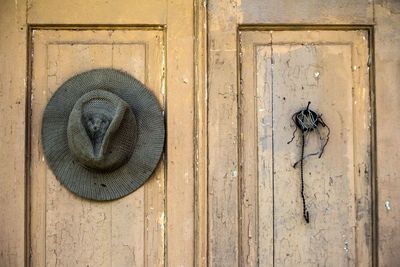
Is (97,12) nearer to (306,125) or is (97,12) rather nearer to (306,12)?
(306,12)

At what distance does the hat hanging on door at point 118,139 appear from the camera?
178cm

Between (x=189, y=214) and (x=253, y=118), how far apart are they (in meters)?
0.58

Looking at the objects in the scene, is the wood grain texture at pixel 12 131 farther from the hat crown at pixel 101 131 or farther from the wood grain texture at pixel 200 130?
the wood grain texture at pixel 200 130

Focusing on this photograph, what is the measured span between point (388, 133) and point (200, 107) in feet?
3.09

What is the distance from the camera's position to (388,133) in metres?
1.87

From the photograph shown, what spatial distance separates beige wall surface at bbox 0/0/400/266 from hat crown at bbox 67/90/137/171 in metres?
0.22

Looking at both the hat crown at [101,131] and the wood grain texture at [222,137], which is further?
the wood grain texture at [222,137]

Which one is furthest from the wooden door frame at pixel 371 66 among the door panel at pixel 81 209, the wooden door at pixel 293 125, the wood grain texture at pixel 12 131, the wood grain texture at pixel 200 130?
the wood grain texture at pixel 12 131

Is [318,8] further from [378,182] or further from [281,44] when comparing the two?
[378,182]

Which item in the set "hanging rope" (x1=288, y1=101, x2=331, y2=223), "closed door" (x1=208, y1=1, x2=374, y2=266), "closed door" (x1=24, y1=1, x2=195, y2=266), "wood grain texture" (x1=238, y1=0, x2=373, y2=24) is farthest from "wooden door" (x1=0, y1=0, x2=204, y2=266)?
"hanging rope" (x1=288, y1=101, x2=331, y2=223)

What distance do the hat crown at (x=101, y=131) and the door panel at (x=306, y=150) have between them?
1.90ft

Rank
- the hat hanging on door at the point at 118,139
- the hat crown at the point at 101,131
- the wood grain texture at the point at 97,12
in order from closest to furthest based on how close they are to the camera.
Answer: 1. the hat crown at the point at 101,131
2. the hat hanging on door at the point at 118,139
3. the wood grain texture at the point at 97,12

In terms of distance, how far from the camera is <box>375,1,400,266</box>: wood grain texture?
6.06ft

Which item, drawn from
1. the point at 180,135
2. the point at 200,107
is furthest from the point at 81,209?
the point at 200,107
